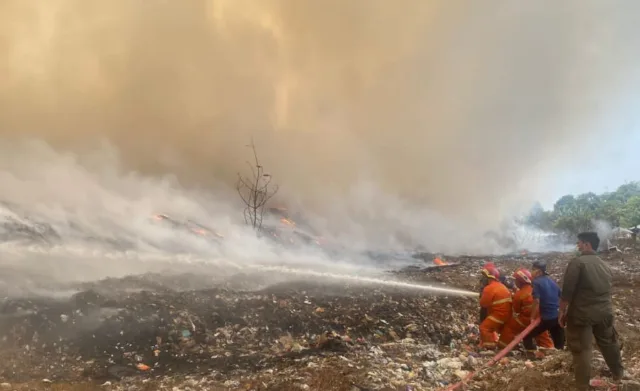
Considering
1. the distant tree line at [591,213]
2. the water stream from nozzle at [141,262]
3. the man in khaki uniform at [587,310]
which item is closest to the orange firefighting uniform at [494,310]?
the man in khaki uniform at [587,310]

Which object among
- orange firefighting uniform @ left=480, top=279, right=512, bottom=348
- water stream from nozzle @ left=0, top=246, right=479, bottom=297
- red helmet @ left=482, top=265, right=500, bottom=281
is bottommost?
orange firefighting uniform @ left=480, top=279, right=512, bottom=348

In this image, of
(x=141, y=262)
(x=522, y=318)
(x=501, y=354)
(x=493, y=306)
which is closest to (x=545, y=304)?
(x=522, y=318)

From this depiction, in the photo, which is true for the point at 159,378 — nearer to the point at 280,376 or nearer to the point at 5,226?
the point at 280,376

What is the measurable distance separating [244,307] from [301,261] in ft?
17.5

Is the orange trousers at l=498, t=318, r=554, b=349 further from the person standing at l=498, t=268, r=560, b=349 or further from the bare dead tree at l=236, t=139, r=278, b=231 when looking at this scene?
the bare dead tree at l=236, t=139, r=278, b=231

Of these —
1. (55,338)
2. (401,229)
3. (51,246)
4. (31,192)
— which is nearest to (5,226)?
(51,246)

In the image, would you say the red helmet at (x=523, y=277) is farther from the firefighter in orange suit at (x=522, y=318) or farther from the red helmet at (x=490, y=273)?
the red helmet at (x=490, y=273)

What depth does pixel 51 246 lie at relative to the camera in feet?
26.7

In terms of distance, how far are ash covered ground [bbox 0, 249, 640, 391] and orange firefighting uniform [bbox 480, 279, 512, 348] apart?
0.29 metres

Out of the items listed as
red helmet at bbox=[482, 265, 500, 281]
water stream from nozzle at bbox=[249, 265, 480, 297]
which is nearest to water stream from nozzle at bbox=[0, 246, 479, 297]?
water stream from nozzle at bbox=[249, 265, 480, 297]

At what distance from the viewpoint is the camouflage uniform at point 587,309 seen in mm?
3503

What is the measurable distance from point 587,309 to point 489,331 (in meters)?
1.93

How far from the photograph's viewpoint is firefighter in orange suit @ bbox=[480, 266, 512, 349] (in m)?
5.16

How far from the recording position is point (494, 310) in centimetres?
520
